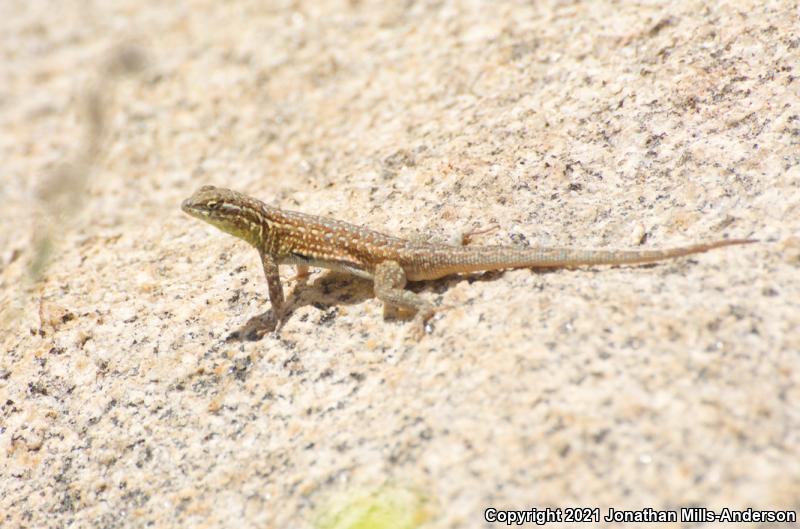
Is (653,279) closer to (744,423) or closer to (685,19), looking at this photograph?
(744,423)

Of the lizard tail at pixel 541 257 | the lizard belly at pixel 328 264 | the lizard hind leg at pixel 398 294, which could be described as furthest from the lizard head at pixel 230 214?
the lizard tail at pixel 541 257

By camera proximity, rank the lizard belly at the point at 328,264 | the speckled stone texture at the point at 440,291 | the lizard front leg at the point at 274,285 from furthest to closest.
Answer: the lizard belly at the point at 328,264, the lizard front leg at the point at 274,285, the speckled stone texture at the point at 440,291

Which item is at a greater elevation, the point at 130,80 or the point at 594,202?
the point at 130,80

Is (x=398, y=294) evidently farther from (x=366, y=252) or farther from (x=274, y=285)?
(x=274, y=285)

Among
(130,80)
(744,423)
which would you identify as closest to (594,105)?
(744,423)

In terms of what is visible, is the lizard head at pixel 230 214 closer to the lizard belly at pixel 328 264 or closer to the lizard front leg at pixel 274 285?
the lizard front leg at pixel 274 285

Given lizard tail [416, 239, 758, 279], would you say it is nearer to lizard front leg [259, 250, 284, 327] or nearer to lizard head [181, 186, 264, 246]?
lizard front leg [259, 250, 284, 327]

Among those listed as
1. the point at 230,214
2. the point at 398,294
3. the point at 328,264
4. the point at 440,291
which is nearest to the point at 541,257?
the point at 440,291
